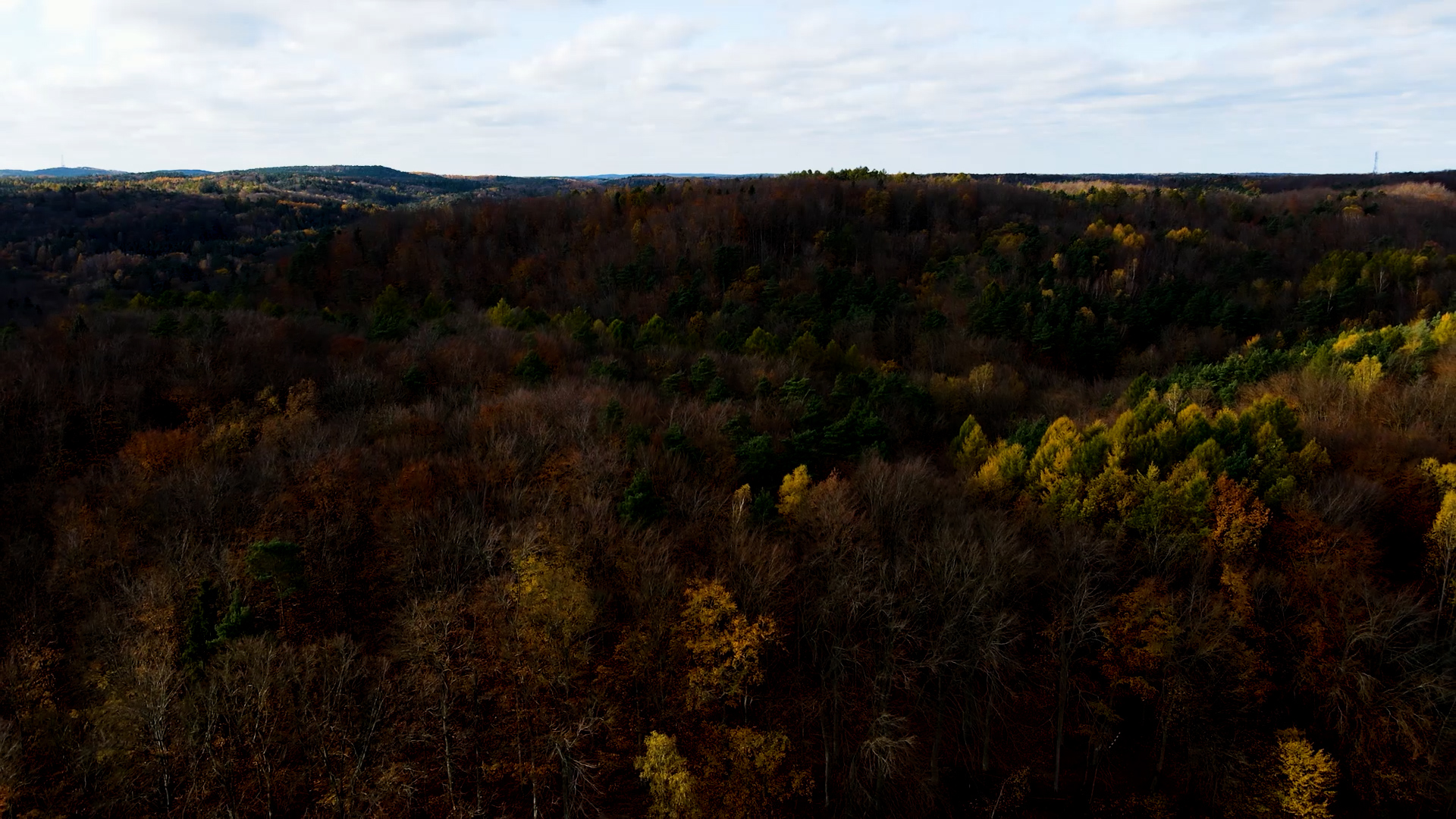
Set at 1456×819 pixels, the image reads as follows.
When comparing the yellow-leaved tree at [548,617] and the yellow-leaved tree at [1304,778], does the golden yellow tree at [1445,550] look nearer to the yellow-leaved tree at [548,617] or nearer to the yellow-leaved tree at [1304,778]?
the yellow-leaved tree at [1304,778]

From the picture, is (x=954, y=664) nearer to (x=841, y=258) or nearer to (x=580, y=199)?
(x=841, y=258)

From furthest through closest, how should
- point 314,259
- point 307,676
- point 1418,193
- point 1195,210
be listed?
1. point 1418,193
2. point 1195,210
3. point 314,259
4. point 307,676

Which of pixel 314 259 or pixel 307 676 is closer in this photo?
pixel 307 676

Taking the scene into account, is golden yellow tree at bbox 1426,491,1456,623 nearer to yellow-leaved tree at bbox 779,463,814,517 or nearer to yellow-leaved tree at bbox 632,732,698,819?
yellow-leaved tree at bbox 779,463,814,517

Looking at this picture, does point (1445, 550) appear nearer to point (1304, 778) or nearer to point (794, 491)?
Result: point (1304, 778)

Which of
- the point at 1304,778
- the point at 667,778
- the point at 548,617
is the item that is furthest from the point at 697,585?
the point at 1304,778

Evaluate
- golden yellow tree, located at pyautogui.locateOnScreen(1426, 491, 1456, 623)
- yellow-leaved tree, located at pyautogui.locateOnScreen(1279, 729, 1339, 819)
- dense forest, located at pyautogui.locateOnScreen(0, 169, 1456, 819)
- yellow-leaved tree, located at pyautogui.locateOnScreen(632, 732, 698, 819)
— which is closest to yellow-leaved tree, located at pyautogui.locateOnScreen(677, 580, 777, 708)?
dense forest, located at pyautogui.locateOnScreen(0, 169, 1456, 819)

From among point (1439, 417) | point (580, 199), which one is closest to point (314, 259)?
point (580, 199)
